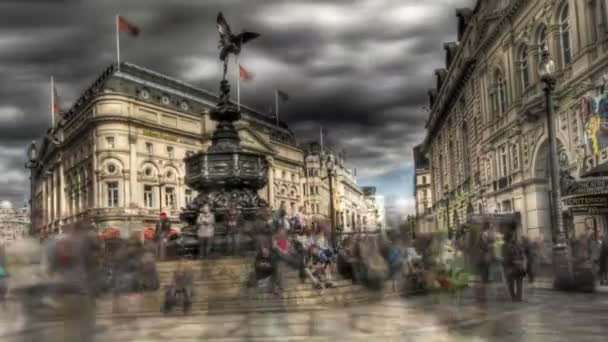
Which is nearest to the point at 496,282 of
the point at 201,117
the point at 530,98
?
the point at 530,98

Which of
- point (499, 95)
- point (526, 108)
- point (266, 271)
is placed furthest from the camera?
point (499, 95)

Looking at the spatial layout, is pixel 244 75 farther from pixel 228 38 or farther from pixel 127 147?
pixel 228 38

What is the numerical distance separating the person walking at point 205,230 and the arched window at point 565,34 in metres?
18.3

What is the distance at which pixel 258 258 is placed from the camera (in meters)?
14.0

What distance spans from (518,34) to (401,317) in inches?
1007

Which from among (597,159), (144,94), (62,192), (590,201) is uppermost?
(144,94)

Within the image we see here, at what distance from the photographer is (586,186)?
20906mm

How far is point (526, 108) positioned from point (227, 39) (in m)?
17.1

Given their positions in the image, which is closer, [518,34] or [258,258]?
[258,258]

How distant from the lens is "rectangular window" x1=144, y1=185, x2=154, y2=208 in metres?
71.2

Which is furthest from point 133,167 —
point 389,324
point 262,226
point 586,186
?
point 389,324

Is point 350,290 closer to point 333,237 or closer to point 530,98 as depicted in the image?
point 333,237

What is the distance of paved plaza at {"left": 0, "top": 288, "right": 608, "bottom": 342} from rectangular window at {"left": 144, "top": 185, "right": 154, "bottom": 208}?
59.1 meters

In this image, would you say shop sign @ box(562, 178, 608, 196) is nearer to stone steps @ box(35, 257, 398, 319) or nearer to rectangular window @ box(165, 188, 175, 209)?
stone steps @ box(35, 257, 398, 319)
